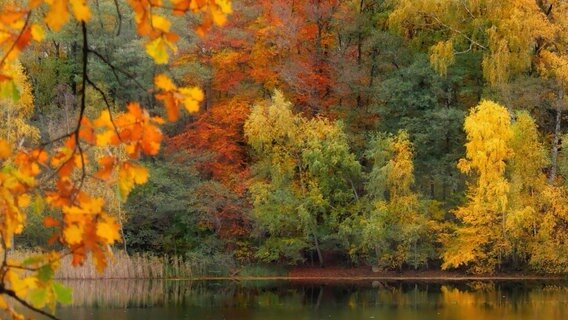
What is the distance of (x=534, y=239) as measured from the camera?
782 inches

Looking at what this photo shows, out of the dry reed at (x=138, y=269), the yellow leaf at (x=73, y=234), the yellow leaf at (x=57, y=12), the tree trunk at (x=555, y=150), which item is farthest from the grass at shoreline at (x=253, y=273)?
the yellow leaf at (x=57, y=12)

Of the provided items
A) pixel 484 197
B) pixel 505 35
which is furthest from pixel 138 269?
pixel 505 35

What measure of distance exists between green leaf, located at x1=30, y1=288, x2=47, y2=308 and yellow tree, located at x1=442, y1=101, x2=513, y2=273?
59.4 feet

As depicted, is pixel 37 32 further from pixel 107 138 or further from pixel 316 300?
pixel 316 300

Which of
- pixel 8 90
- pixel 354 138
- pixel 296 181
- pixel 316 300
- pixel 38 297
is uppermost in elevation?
pixel 354 138

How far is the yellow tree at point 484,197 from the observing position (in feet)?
62.7

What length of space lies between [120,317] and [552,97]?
1172cm

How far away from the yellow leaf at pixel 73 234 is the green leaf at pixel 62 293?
0.32 ft

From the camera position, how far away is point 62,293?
162 centimetres

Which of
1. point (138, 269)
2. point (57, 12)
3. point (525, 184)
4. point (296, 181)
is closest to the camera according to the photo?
point (57, 12)

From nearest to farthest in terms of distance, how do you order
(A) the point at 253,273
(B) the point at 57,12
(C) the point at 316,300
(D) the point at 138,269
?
(B) the point at 57,12
(C) the point at 316,300
(D) the point at 138,269
(A) the point at 253,273

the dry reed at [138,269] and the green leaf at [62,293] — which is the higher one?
the green leaf at [62,293]

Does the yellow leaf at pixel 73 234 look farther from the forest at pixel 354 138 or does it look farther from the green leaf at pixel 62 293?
the forest at pixel 354 138

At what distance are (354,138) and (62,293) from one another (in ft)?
66.0
